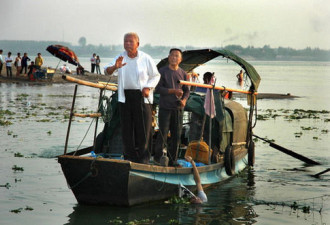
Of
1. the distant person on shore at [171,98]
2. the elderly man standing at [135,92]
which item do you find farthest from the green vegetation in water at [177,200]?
the elderly man standing at [135,92]

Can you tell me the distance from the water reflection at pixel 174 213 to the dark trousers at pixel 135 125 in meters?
0.85

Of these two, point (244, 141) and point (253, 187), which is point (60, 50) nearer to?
point (244, 141)

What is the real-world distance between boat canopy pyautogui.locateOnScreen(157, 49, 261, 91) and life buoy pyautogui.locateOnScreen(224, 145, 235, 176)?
215 centimetres

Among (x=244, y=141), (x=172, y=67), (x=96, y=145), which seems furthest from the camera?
(x=244, y=141)

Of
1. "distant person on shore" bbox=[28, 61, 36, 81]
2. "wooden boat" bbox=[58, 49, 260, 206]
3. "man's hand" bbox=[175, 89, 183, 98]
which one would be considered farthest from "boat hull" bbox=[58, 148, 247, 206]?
"distant person on shore" bbox=[28, 61, 36, 81]

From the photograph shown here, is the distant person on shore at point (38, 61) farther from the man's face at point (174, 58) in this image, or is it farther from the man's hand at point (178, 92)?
the man's hand at point (178, 92)

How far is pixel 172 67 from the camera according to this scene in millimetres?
10766

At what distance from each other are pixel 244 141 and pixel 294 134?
26.6ft

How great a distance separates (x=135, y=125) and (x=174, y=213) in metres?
1.59

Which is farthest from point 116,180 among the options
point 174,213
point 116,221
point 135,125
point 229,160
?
point 229,160

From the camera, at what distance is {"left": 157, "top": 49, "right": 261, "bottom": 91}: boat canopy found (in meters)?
14.1

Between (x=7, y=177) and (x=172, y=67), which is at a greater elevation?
(x=172, y=67)

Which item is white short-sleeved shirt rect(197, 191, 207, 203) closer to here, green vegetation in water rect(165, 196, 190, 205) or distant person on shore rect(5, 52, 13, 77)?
green vegetation in water rect(165, 196, 190, 205)

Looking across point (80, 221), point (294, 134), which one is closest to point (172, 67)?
point (80, 221)
